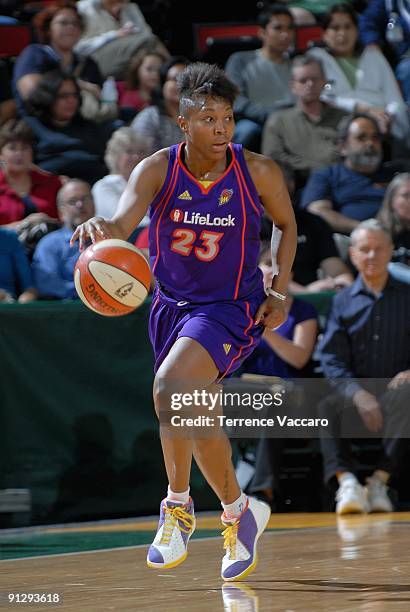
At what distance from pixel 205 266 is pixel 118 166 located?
4570 mm

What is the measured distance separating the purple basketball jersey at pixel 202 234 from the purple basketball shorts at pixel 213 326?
0.17 ft

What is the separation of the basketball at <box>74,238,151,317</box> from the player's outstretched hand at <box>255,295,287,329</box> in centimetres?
54

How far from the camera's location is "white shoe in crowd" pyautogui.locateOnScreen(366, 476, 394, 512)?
24.8 ft

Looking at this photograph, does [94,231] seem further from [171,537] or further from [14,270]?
[14,270]

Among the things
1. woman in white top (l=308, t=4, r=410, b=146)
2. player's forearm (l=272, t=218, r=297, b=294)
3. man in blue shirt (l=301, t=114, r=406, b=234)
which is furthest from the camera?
woman in white top (l=308, t=4, r=410, b=146)

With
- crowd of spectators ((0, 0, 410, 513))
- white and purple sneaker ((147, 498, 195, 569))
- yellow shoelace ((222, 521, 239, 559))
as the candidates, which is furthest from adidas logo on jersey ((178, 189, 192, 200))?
crowd of spectators ((0, 0, 410, 513))

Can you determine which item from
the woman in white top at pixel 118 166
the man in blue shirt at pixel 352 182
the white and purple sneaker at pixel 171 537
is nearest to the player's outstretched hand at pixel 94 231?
the white and purple sneaker at pixel 171 537

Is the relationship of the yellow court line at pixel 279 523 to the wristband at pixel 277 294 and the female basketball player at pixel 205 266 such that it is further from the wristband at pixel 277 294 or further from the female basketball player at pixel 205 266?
the wristband at pixel 277 294

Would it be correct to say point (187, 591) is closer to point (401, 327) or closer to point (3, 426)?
point (3, 426)

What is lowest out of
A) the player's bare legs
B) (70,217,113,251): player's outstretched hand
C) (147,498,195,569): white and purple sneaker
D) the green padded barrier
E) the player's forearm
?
the green padded barrier

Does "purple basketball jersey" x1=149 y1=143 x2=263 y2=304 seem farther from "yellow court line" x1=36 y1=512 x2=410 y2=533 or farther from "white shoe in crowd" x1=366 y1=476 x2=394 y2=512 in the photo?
"white shoe in crowd" x1=366 y1=476 x2=394 y2=512

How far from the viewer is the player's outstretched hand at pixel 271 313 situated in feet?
16.5

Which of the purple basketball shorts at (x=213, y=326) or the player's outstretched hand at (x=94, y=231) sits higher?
the player's outstretched hand at (x=94, y=231)

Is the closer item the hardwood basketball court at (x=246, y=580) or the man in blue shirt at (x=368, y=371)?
the hardwood basketball court at (x=246, y=580)
